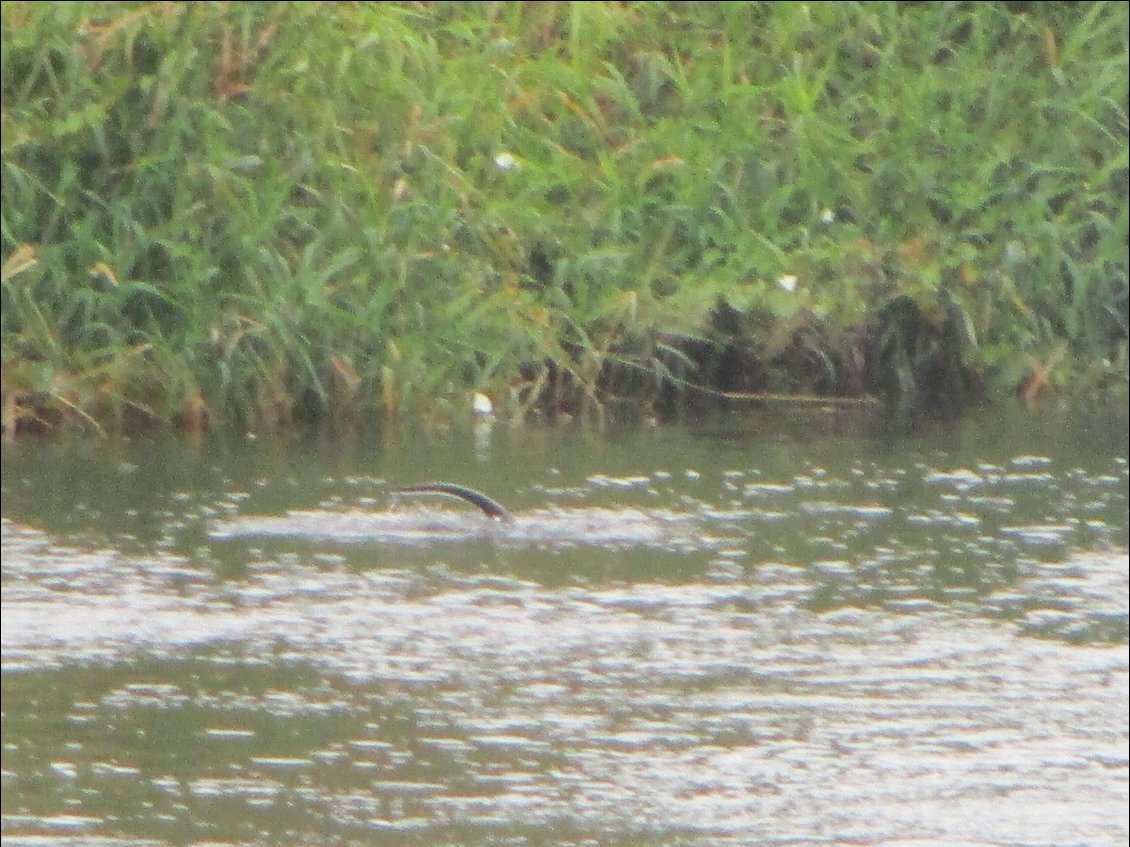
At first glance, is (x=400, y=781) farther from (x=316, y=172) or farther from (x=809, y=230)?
(x=809, y=230)

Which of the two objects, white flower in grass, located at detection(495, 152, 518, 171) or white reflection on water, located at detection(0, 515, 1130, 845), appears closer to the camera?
white reflection on water, located at detection(0, 515, 1130, 845)

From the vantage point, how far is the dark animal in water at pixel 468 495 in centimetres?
764

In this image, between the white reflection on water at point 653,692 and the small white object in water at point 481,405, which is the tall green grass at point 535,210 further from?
Result: the white reflection on water at point 653,692

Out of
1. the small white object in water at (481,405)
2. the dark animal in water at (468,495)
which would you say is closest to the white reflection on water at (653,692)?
the dark animal in water at (468,495)

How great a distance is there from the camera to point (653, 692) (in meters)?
6.06

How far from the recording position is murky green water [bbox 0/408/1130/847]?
5.11 metres

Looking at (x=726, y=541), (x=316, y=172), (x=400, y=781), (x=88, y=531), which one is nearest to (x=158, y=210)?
(x=316, y=172)

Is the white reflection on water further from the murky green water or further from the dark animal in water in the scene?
the dark animal in water

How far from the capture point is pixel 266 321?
9.55 m

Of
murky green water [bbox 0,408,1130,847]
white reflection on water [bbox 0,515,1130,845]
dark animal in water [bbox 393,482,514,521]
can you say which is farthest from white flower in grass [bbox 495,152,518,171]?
white reflection on water [bbox 0,515,1130,845]

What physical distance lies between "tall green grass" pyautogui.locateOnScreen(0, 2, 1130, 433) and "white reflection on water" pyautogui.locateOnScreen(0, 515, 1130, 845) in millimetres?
2173

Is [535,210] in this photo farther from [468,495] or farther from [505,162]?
[468,495]

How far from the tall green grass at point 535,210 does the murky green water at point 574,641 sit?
578mm

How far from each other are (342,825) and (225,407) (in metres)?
4.73
